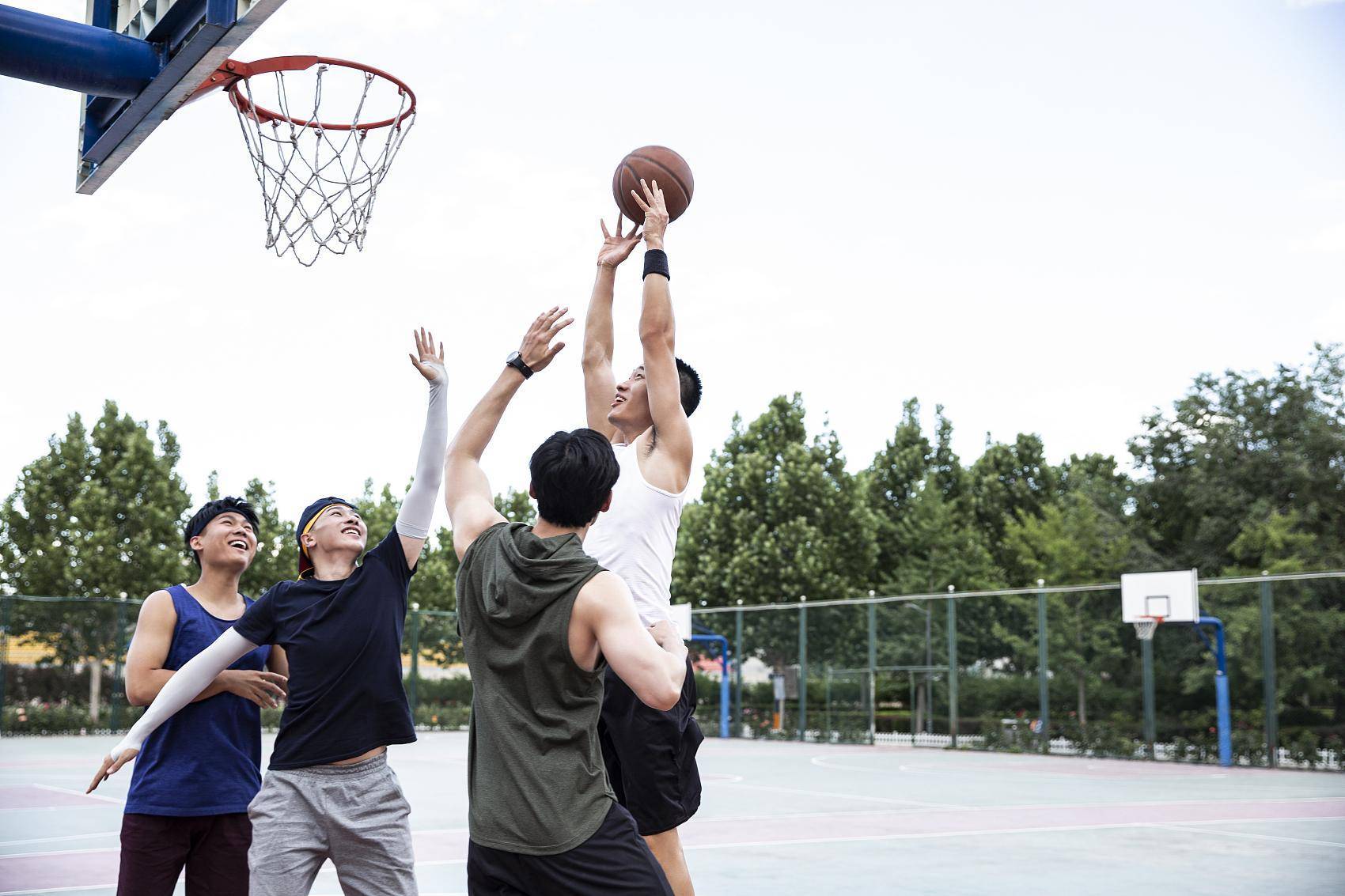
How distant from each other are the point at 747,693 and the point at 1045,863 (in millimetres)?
18867

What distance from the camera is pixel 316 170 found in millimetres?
7102

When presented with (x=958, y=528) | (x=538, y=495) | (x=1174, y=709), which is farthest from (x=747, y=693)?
(x=538, y=495)

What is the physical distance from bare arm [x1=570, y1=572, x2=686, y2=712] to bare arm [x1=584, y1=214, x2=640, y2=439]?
179cm

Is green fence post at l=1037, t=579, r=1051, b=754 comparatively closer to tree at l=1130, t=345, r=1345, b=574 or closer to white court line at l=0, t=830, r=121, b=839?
tree at l=1130, t=345, r=1345, b=574

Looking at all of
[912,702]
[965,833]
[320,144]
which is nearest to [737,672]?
[912,702]

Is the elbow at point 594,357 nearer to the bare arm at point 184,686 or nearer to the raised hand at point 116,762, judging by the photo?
the bare arm at point 184,686

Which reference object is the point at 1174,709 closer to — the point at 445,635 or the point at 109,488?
the point at 445,635

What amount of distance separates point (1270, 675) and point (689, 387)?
1739cm

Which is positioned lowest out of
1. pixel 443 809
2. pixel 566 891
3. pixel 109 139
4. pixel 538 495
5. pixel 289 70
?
pixel 443 809

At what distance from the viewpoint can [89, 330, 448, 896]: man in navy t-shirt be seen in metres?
3.58

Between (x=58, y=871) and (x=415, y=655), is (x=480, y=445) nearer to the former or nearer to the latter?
(x=58, y=871)

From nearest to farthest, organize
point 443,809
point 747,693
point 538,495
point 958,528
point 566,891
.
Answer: point 566,891
point 538,495
point 443,809
point 747,693
point 958,528

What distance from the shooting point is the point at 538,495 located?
9.56 ft

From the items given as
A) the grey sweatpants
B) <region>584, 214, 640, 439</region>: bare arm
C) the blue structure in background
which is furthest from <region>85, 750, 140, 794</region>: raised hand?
the blue structure in background
